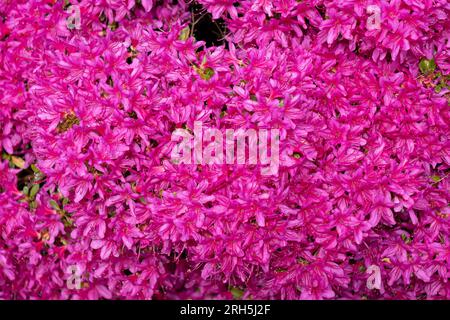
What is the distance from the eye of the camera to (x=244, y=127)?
1.98 m

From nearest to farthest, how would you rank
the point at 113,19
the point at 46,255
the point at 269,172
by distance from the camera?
the point at 269,172 → the point at 113,19 → the point at 46,255

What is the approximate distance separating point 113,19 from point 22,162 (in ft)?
2.41

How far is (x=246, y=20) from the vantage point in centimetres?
221

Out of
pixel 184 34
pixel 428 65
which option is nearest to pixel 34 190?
pixel 184 34

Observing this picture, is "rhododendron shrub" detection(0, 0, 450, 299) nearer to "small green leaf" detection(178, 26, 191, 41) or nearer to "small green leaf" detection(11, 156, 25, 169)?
"small green leaf" detection(178, 26, 191, 41)

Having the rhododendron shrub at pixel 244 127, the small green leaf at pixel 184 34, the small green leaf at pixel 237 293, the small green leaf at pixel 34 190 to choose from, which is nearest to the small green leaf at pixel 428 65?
the rhododendron shrub at pixel 244 127

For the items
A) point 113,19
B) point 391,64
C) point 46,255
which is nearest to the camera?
point 391,64

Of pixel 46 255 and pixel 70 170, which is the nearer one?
pixel 70 170

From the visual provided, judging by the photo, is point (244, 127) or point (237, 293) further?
point (237, 293)

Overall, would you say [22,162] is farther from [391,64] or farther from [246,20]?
[391,64]

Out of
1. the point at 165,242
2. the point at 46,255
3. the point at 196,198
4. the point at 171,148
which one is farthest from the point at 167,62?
the point at 46,255

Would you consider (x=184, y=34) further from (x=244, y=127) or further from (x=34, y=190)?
(x=34, y=190)

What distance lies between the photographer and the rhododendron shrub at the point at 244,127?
2.02 m

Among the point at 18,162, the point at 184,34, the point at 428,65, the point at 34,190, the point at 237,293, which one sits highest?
the point at 184,34
